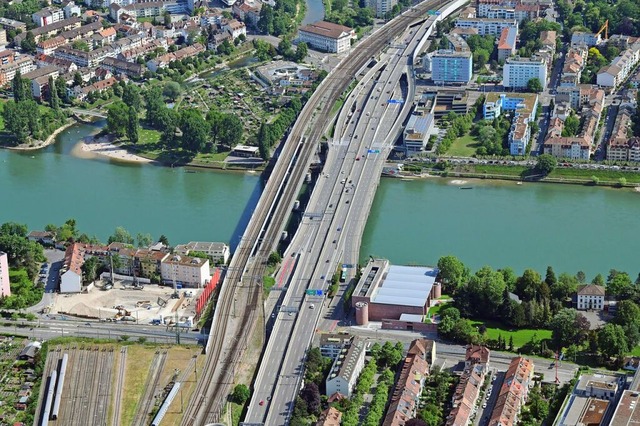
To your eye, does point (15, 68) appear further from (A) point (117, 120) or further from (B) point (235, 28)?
(B) point (235, 28)

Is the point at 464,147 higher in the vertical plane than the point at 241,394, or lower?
higher

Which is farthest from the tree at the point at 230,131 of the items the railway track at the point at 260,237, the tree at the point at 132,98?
the tree at the point at 132,98

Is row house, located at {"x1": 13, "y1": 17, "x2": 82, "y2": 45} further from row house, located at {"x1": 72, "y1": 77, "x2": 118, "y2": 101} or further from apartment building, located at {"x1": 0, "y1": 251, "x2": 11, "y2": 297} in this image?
apartment building, located at {"x1": 0, "y1": 251, "x2": 11, "y2": 297}

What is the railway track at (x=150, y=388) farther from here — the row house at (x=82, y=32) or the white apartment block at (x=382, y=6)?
the white apartment block at (x=382, y=6)

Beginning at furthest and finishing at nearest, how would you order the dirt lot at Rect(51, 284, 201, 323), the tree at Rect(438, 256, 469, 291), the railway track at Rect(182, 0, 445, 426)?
the tree at Rect(438, 256, 469, 291)
the dirt lot at Rect(51, 284, 201, 323)
the railway track at Rect(182, 0, 445, 426)

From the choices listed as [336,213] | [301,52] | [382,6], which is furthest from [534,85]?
[382,6]

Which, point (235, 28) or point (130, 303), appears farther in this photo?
point (235, 28)

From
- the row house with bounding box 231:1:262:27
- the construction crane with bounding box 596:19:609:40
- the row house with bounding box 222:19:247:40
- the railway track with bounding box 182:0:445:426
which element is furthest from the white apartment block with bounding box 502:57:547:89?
the row house with bounding box 231:1:262:27
